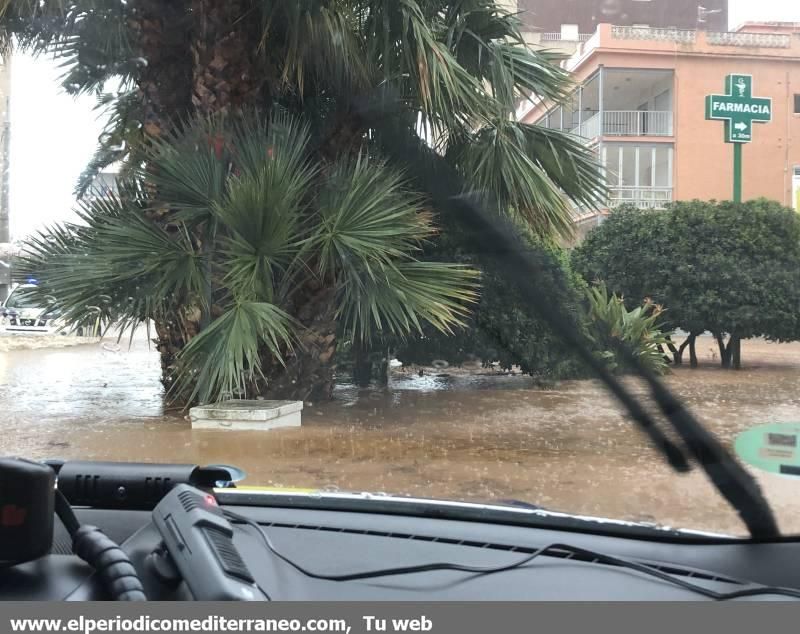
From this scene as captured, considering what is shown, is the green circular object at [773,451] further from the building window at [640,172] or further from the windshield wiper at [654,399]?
the building window at [640,172]

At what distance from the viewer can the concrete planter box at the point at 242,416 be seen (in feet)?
22.5

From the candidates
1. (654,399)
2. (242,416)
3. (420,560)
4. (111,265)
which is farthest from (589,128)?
(420,560)

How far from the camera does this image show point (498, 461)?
Answer: 5953 mm

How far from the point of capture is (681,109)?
5828 mm

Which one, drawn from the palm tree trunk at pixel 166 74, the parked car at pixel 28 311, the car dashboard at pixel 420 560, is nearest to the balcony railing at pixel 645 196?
the palm tree trunk at pixel 166 74

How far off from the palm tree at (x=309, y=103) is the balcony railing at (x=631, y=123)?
39cm

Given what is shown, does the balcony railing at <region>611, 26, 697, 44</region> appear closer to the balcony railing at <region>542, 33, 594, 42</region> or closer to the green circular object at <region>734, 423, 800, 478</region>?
the balcony railing at <region>542, 33, 594, 42</region>

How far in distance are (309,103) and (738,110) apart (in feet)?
13.8

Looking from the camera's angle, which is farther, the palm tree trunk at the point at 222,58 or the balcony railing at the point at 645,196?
the palm tree trunk at the point at 222,58

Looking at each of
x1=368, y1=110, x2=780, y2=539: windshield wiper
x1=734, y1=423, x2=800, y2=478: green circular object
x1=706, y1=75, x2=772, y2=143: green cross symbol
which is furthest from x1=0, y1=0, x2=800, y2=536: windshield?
x1=734, y1=423, x2=800, y2=478: green circular object

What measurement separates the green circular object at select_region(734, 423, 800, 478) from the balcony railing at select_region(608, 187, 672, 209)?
14.1ft

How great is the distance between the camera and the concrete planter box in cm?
684
